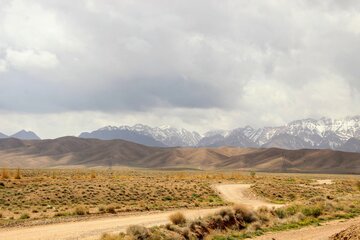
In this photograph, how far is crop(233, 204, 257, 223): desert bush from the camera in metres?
29.9

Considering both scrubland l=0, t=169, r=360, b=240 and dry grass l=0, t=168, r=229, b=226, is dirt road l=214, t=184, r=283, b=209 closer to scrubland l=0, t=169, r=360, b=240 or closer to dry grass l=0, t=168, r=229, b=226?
scrubland l=0, t=169, r=360, b=240

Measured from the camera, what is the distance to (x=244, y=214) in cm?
3020

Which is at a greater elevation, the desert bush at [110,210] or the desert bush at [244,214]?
the desert bush at [244,214]

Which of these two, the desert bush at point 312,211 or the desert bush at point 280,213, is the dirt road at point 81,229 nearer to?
the desert bush at point 280,213

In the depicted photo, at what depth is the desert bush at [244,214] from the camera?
29.9 m

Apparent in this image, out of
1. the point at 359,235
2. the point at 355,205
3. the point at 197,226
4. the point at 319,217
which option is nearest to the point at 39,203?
the point at 197,226

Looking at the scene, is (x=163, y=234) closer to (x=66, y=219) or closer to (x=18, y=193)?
(x=66, y=219)

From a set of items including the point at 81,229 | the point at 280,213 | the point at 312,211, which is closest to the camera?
the point at 81,229

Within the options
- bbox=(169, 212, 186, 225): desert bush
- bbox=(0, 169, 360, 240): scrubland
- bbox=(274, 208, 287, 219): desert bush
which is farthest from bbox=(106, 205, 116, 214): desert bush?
bbox=(274, 208, 287, 219): desert bush

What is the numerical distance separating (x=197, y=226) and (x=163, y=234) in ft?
10.5

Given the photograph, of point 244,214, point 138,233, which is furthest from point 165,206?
point 138,233

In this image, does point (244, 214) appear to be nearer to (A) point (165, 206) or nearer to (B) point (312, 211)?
(B) point (312, 211)

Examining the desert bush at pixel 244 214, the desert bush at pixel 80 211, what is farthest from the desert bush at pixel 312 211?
the desert bush at pixel 80 211

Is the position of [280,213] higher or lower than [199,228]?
higher
